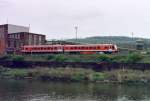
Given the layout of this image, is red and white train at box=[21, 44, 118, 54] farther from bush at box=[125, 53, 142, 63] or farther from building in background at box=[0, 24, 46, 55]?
bush at box=[125, 53, 142, 63]

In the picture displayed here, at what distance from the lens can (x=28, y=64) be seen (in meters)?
67.8

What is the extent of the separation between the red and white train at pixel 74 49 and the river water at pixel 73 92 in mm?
16349

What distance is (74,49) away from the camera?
69500 mm

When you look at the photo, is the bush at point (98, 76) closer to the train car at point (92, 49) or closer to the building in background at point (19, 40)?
the train car at point (92, 49)

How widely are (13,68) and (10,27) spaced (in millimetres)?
22185

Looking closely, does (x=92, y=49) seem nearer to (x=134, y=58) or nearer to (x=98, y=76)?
(x=134, y=58)

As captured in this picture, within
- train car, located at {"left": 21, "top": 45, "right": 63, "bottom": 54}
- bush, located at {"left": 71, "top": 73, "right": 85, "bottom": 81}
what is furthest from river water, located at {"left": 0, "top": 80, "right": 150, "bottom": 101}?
train car, located at {"left": 21, "top": 45, "right": 63, "bottom": 54}

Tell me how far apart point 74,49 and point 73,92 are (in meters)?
26.8

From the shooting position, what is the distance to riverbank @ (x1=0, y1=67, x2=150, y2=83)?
172 feet

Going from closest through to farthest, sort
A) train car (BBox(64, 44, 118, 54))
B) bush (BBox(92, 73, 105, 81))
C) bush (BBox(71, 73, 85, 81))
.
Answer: bush (BBox(92, 73, 105, 81)) → bush (BBox(71, 73, 85, 81)) → train car (BBox(64, 44, 118, 54))

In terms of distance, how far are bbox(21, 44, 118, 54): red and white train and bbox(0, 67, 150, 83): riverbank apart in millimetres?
8753

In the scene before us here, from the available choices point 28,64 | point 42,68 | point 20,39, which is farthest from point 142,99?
point 20,39

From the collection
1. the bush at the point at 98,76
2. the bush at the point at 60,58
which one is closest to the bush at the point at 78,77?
the bush at the point at 98,76

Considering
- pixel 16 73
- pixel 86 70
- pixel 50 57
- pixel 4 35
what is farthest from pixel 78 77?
pixel 4 35
